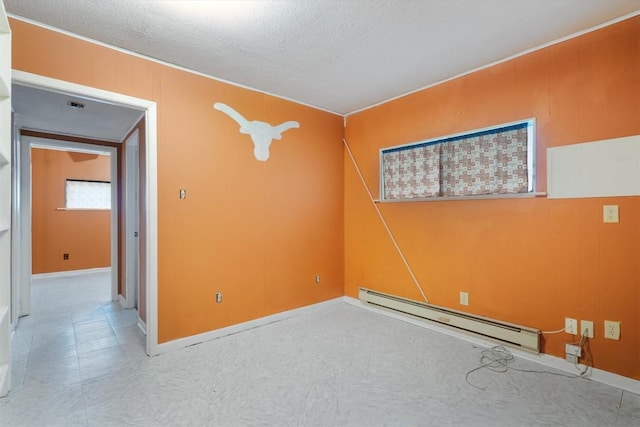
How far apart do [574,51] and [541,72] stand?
0.21 meters

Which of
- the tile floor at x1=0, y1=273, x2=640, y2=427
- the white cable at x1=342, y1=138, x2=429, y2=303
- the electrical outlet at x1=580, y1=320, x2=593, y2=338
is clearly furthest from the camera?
the white cable at x1=342, y1=138, x2=429, y2=303

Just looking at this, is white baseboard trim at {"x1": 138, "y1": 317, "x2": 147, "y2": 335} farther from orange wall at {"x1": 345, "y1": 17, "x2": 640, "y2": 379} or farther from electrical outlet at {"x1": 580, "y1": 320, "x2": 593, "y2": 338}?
electrical outlet at {"x1": 580, "y1": 320, "x2": 593, "y2": 338}

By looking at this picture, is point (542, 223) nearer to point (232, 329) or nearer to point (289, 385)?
point (289, 385)

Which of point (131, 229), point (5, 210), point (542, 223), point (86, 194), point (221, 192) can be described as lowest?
point (131, 229)

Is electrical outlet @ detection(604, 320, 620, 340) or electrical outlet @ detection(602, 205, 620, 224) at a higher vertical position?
electrical outlet @ detection(602, 205, 620, 224)

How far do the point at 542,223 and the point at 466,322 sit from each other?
1.06m

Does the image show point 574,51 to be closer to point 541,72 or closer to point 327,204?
point 541,72

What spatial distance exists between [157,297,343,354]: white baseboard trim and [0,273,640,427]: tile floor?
0.08 meters

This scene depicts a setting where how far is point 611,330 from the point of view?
6.77 feet

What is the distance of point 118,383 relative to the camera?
2070 millimetres

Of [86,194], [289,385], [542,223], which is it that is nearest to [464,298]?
[542,223]

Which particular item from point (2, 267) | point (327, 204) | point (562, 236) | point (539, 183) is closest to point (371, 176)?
point (327, 204)

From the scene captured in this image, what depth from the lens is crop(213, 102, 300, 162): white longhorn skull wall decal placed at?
2.98 meters

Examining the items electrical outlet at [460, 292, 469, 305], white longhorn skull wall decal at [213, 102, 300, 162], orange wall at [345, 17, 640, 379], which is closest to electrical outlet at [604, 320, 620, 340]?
orange wall at [345, 17, 640, 379]
